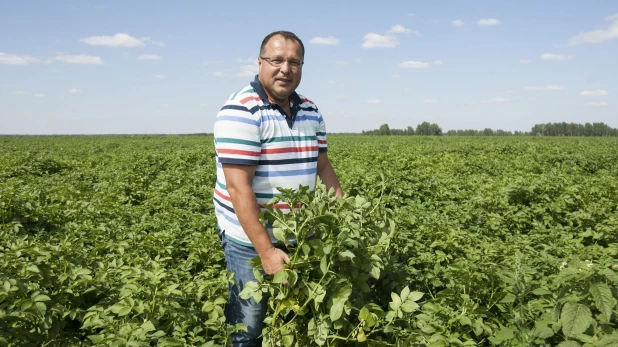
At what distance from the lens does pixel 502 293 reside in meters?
2.71

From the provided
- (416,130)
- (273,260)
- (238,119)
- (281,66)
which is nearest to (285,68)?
(281,66)

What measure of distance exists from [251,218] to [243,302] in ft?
1.90

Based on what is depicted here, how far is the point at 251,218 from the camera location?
2.21m

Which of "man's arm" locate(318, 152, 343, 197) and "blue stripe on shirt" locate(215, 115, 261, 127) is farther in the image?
"man's arm" locate(318, 152, 343, 197)

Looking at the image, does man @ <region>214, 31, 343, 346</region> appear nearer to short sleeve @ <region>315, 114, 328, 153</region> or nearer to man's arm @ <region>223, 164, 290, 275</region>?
man's arm @ <region>223, 164, 290, 275</region>

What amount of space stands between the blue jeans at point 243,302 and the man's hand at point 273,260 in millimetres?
254

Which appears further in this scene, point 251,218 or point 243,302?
point 243,302

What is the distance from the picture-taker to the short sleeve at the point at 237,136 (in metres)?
2.25

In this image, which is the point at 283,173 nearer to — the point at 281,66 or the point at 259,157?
the point at 259,157

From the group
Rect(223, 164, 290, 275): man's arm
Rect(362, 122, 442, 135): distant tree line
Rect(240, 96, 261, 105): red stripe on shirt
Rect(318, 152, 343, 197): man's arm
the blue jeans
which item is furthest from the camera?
Rect(362, 122, 442, 135): distant tree line

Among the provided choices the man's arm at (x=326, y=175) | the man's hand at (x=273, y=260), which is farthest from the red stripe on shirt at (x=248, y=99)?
the man's hand at (x=273, y=260)

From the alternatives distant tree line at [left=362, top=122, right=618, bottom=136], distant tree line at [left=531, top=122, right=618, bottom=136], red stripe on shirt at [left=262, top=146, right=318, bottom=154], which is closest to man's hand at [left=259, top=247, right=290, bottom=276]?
red stripe on shirt at [left=262, top=146, right=318, bottom=154]

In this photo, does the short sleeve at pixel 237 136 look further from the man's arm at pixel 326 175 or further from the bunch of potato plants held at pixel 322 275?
the man's arm at pixel 326 175

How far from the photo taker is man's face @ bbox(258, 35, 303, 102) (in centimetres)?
239
